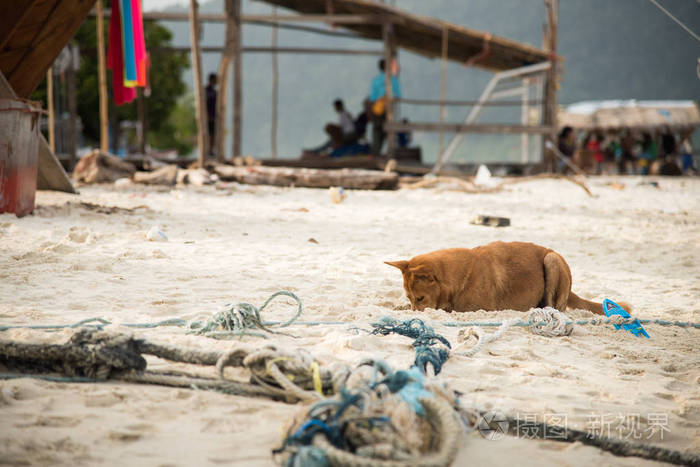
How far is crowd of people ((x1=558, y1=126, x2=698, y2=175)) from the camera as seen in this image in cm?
2206

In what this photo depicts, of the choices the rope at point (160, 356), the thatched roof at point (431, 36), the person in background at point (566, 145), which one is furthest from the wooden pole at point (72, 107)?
the person in background at point (566, 145)

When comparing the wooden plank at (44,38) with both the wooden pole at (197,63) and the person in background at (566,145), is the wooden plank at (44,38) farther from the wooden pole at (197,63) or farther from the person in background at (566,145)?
the person in background at (566,145)

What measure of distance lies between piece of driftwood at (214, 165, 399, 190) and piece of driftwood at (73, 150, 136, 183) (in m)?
2.61

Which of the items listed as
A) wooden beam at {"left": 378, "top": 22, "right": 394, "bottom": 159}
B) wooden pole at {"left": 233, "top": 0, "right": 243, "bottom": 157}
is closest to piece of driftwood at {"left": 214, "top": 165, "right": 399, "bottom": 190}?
wooden pole at {"left": 233, "top": 0, "right": 243, "bottom": 157}

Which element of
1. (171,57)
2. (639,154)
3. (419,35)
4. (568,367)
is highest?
(171,57)

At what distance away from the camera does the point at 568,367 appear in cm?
282

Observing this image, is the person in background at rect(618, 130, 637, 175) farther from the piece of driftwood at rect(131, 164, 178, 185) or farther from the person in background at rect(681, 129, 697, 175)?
the piece of driftwood at rect(131, 164, 178, 185)

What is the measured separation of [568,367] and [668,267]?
10.8 feet

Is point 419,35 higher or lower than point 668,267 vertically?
higher

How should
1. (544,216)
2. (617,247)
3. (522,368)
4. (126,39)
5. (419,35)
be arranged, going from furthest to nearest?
1. (419,35)
2. (126,39)
3. (544,216)
4. (617,247)
5. (522,368)

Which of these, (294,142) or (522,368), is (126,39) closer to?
(522,368)

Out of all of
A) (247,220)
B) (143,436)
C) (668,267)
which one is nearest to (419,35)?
(247,220)

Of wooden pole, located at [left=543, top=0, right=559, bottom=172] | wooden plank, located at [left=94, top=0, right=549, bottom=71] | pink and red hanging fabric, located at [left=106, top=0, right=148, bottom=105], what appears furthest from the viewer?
wooden pole, located at [left=543, top=0, right=559, bottom=172]

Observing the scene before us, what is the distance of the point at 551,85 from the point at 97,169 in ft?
38.9
